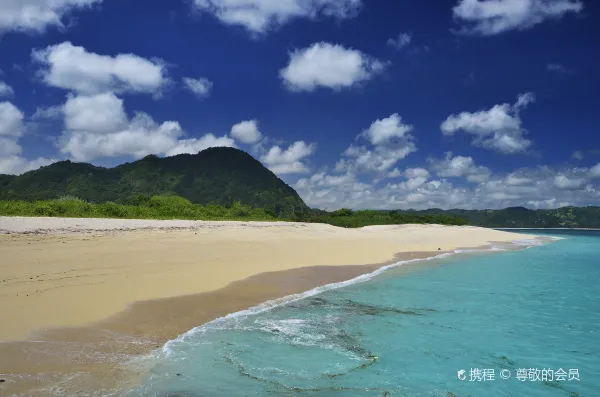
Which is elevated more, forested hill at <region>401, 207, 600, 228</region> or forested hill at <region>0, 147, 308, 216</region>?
forested hill at <region>0, 147, 308, 216</region>

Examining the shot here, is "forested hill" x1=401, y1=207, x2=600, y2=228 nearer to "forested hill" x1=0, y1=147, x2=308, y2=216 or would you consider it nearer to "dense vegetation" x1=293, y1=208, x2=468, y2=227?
"forested hill" x1=0, y1=147, x2=308, y2=216

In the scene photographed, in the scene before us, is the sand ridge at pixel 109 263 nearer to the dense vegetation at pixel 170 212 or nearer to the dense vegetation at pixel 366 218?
the dense vegetation at pixel 170 212

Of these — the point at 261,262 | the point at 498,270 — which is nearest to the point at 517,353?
the point at 261,262

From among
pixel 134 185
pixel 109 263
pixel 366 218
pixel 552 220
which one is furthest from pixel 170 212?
pixel 552 220

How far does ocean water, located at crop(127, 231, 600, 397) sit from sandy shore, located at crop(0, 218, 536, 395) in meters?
1.05

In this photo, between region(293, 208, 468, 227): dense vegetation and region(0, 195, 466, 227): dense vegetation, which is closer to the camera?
region(0, 195, 466, 227): dense vegetation

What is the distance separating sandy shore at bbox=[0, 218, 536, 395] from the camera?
6539 mm

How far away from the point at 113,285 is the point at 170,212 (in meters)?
34.3

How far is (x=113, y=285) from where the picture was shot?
11.0m

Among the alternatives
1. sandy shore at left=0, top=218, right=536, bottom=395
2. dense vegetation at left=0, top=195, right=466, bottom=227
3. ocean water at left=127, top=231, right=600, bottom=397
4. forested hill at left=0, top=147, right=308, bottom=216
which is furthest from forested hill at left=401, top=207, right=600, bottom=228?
ocean water at left=127, top=231, right=600, bottom=397

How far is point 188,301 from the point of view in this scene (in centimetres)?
1048

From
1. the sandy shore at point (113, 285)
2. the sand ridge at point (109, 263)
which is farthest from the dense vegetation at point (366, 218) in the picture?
the sandy shore at point (113, 285)

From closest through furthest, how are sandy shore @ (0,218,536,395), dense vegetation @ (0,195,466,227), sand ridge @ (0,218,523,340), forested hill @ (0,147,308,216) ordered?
sandy shore @ (0,218,536,395)
sand ridge @ (0,218,523,340)
dense vegetation @ (0,195,466,227)
forested hill @ (0,147,308,216)

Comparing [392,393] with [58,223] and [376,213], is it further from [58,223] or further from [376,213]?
[376,213]
